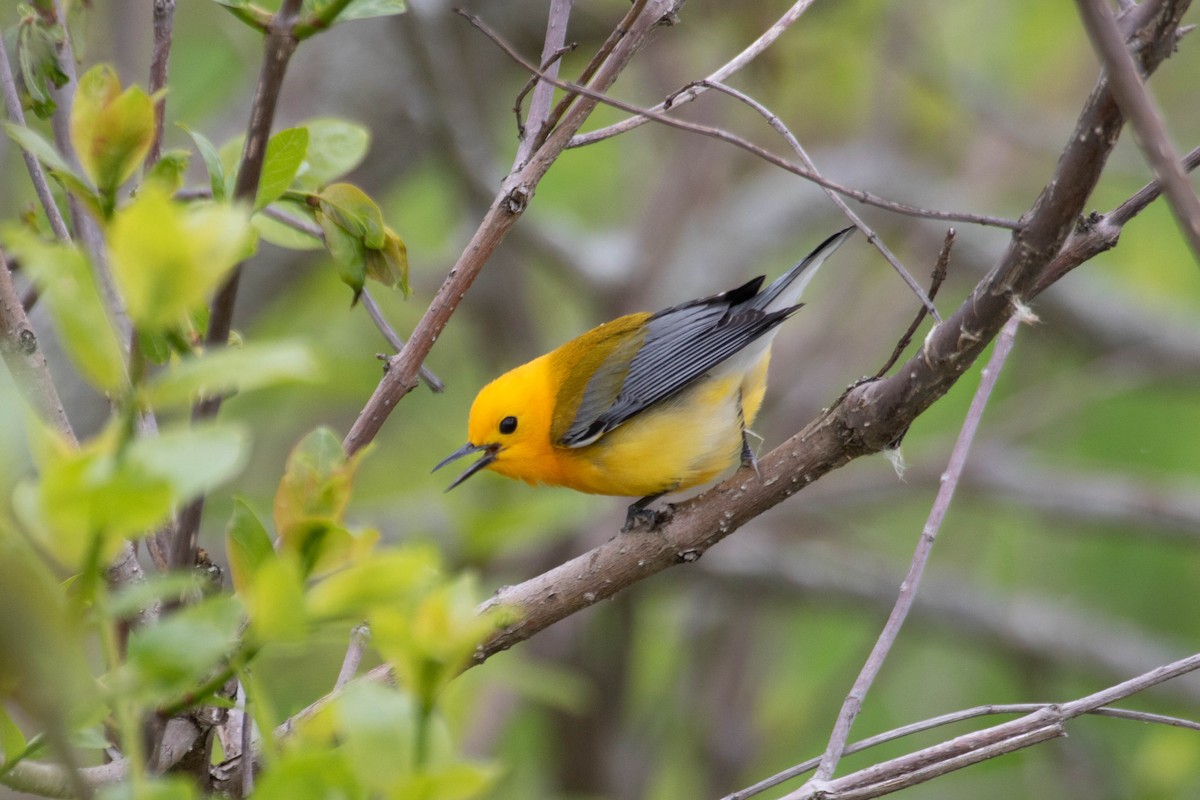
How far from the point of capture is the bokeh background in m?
4.79

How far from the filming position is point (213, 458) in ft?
2.45

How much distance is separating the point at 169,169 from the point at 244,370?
528 mm

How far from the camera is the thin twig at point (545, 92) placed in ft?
6.14

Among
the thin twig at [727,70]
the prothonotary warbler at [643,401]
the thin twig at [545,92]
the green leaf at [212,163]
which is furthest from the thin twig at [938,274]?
the prothonotary warbler at [643,401]

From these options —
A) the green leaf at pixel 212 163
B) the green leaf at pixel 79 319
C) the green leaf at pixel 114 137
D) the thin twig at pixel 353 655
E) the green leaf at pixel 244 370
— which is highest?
the green leaf at pixel 212 163

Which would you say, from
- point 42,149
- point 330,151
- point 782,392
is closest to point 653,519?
point 330,151

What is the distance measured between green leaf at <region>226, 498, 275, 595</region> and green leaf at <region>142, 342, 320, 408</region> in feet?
1.01

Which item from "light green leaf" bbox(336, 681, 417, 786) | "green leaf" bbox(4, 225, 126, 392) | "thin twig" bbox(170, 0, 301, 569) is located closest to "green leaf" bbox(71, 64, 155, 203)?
"thin twig" bbox(170, 0, 301, 569)

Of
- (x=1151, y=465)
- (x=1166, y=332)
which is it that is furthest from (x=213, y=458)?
(x=1151, y=465)

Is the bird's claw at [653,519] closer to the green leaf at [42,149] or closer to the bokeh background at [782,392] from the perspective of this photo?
the green leaf at [42,149]

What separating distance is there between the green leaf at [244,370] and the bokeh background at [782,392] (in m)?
3.04

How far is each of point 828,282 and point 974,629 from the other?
2923mm

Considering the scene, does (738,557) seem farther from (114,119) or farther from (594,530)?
(114,119)

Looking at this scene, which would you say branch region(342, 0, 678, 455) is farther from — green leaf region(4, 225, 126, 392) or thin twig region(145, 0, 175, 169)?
green leaf region(4, 225, 126, 392)
